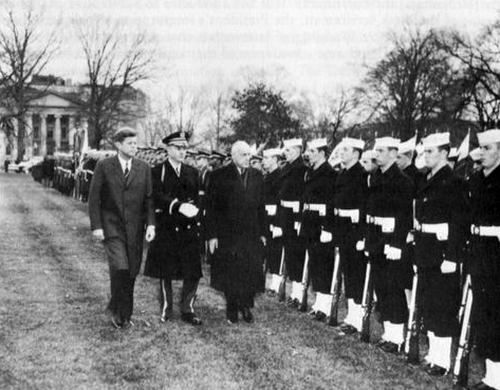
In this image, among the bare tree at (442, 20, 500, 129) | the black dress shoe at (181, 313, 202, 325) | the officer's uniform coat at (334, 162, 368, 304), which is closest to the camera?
the officer's uniform coat at (334, 162, 368, 304)

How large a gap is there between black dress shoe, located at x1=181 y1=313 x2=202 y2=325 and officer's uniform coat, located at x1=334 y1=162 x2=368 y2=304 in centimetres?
175

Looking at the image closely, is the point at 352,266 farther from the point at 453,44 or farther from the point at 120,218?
the point at 453,44

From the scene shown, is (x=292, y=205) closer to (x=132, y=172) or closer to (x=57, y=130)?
(x=132, y=172)

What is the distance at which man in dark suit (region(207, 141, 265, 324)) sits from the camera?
830cm

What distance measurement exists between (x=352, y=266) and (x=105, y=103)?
5955 centimetres

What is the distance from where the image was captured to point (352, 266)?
26.5 feet

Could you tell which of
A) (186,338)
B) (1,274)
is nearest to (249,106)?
(1,274)

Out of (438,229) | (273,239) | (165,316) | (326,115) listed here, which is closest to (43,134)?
(326,115)

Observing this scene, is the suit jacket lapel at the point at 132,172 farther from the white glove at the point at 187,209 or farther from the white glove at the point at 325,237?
the white glove at the point at 325,237

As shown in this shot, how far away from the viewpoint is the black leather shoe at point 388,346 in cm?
711

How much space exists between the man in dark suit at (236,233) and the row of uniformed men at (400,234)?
0.79m

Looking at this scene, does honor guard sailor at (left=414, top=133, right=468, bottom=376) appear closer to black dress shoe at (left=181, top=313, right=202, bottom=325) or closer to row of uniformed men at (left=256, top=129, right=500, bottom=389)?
row of uniformed men at (left=256, top=129, right=500, bottom=389)

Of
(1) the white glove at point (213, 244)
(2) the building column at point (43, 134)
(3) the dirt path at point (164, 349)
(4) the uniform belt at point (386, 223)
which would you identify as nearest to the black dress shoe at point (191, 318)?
(3) the dirt path at point (164, 349)

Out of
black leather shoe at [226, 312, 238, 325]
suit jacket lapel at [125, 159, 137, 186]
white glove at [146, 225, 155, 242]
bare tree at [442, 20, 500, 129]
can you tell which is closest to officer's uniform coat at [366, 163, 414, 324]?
black leather shoe at [226, 312, 238, 325]
